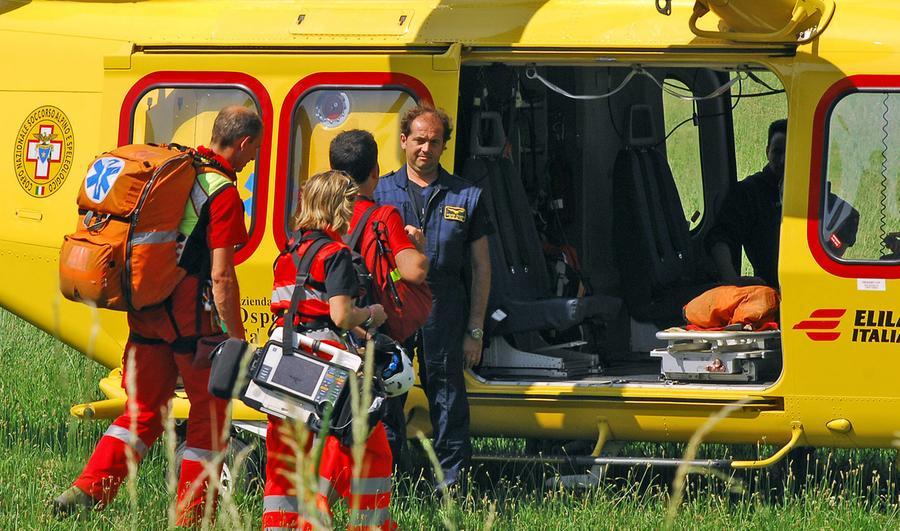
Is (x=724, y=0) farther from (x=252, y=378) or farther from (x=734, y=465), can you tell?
(x=252, y=378)

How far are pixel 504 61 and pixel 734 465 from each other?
220 centimetres

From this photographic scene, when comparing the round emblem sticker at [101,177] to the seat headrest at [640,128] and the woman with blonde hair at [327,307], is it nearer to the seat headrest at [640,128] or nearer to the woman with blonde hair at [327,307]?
the woman with blonde hair at [327,307]

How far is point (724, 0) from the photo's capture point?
5.89 metres

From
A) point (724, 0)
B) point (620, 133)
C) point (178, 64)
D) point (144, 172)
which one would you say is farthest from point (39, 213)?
point (724, 0)

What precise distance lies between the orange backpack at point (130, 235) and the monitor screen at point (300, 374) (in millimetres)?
921

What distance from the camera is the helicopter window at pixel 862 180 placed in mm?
5957

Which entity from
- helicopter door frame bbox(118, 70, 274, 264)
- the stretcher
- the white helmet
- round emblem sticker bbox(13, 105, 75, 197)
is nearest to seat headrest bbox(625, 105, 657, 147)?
the stretcher

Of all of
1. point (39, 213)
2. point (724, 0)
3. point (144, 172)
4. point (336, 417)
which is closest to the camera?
point (336, 417)

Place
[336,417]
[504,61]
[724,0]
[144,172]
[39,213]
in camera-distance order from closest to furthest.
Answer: [336,417] < [144,172] < [724,0] < [504,61] < [39,213]

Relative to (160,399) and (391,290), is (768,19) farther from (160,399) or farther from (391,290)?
(160,399)

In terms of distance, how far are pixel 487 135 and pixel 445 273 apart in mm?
1050

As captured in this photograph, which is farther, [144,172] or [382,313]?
[144,172]

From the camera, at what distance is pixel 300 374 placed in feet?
15.6

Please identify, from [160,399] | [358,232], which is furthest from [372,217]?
[160,399]
